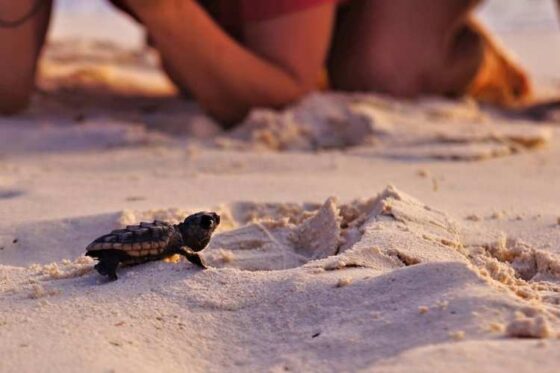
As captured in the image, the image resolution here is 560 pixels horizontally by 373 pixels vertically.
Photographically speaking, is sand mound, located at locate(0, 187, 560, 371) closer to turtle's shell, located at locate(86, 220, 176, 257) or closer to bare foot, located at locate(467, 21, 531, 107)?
turtle's shell, located at locate(86, 220, 176, 257)

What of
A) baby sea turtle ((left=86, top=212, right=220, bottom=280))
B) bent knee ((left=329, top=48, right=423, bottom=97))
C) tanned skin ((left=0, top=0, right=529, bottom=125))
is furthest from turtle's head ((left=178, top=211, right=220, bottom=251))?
bent knee ((left=329, top=48, right=423, bottom=97))

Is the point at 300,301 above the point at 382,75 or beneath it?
beneath

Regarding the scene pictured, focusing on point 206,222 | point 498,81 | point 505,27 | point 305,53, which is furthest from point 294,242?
point 505,27

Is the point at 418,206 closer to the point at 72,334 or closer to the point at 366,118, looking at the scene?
the point at 72,334

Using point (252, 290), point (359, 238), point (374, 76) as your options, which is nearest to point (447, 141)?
point (374, 76)

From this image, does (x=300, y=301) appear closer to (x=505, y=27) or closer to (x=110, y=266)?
(x=110, y=266)

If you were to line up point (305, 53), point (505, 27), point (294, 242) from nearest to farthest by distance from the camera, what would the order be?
point (294, 242) → point (305, 53) → point (505, 27)
